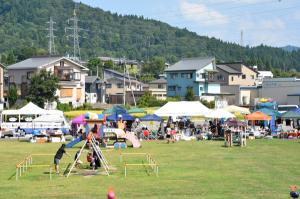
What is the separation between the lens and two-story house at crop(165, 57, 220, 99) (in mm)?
82188

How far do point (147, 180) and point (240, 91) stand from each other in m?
65.1

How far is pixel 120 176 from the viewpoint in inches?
776

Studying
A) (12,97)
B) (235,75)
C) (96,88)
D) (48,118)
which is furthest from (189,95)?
(48,118)

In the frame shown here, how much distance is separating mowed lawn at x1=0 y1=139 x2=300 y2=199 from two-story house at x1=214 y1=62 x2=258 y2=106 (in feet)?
176

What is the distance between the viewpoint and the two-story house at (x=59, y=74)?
7250cm

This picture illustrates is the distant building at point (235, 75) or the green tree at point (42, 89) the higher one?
the distant building at point (235, 75)

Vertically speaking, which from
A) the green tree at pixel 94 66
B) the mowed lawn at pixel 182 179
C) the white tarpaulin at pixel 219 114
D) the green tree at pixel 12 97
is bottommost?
the mowed lawn at pixel 182 179

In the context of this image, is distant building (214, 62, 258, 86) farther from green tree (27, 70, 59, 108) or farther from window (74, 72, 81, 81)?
green tree (27, 70, 59, 108)

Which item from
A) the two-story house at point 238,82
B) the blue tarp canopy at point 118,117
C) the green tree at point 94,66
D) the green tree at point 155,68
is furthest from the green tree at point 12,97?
the green tree at point 155,68

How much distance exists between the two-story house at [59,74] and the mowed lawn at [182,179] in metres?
45.1

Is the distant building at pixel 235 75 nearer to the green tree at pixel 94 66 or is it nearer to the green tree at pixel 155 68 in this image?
the green tree at pixel 94 66

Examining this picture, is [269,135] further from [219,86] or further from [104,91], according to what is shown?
[104,91]

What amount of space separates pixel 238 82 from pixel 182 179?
73762mm

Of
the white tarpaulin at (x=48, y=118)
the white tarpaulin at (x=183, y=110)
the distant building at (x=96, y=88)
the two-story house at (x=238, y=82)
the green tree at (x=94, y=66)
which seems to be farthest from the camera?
the green tree at (x=94, y=66)
